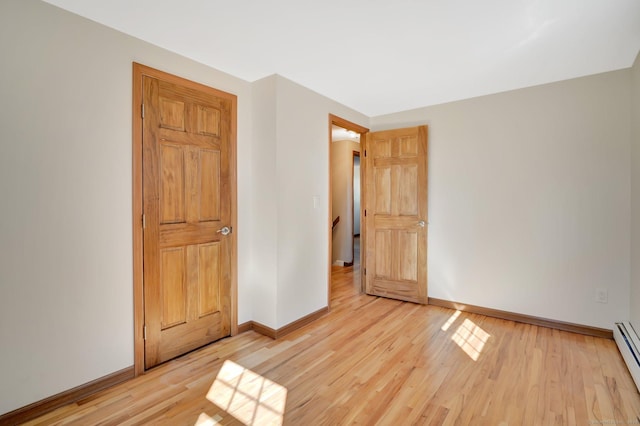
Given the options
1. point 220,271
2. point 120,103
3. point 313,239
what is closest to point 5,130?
point 120,103

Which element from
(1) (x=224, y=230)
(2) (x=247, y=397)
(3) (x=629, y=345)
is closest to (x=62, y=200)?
(1) (x=224, y=230)

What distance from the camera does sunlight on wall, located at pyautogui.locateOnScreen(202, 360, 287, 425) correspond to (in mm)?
1730

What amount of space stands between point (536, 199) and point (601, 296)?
1010 millimetres

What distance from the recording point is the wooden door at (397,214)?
3.67 meters

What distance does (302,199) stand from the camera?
10.1ft

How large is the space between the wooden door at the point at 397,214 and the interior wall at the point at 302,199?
0.82 m

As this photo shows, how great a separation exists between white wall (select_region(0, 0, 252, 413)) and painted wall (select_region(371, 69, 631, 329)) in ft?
10.3

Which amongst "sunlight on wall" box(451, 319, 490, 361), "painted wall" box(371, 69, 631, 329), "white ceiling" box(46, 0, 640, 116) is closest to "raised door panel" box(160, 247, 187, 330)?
"white ceiling" box(46, 0, 640, 116)

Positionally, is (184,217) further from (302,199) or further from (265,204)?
(302,199)

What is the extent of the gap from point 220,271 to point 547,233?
3149 millimetres

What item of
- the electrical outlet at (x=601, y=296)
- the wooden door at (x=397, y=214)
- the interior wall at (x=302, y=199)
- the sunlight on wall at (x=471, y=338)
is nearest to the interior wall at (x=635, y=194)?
the electrical outlet at (x=601, y=296)

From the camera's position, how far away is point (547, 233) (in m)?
3.00

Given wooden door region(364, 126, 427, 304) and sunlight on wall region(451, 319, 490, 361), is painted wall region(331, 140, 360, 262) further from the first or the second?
sunlight on wall region(451, 319, 490, 361)

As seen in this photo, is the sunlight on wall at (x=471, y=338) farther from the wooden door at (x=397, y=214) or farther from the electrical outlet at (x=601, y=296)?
the electrical outlet at (x=601, y=296)
